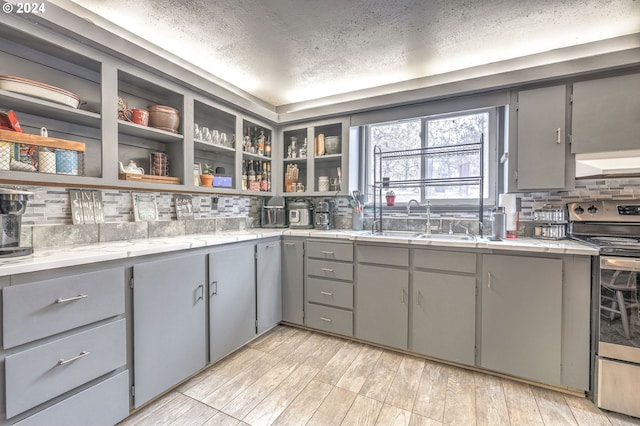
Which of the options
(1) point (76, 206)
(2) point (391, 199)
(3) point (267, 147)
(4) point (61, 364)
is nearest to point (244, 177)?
(3) point (267, 147)

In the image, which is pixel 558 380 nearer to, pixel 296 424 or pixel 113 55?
pixel 296 424

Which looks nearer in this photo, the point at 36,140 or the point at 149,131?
the point at 36,140

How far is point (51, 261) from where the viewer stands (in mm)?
1206

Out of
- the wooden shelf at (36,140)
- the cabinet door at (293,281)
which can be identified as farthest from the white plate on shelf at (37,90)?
the cabinet door at (293,281)

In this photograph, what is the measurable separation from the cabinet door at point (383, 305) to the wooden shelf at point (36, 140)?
2.08 meters

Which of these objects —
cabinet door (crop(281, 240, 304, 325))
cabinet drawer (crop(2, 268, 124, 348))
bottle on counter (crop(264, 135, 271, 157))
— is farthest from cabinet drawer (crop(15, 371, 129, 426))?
bottle on counter (crop(264, 135, 271, 157))

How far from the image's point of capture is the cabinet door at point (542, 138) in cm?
201

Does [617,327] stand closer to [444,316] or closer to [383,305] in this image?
[444,316]

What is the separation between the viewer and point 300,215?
3016 mm

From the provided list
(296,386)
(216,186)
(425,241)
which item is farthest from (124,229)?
(425,241)

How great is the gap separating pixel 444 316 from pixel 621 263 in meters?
1.04

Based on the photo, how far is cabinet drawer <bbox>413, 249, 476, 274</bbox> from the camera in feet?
6.52

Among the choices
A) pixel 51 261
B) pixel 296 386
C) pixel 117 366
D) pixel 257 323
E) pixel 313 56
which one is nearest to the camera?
pixel 51 261

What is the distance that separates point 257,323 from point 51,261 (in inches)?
61.3
